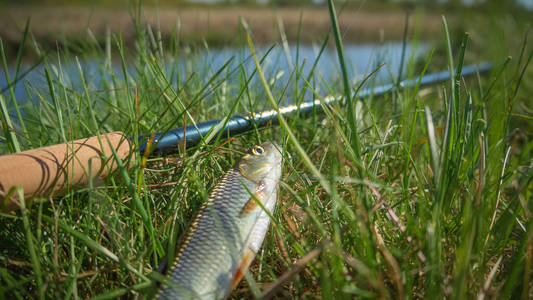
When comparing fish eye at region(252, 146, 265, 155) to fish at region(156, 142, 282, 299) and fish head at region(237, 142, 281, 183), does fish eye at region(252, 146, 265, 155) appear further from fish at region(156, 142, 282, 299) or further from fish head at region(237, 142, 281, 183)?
fish at region(156, 142, 282, 299)

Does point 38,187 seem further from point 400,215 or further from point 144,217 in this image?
point 400,215

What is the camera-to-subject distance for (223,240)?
955 mm

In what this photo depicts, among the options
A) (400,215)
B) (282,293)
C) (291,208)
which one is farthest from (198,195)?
(400,215)

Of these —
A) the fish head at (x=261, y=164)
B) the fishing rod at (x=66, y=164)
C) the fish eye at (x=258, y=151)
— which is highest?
the fishing rod at (x=66, y=164)

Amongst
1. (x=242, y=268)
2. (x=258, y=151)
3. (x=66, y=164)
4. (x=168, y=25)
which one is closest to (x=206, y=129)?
(x=258, y=151)

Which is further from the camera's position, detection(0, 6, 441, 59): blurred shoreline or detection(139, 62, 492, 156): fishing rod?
detection(0, 6, 441, 59): blurred shoreline

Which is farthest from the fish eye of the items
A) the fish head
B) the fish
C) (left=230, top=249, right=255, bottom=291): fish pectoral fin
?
(left=230, top=249, right=255, bottom=291): fish pectoral fin

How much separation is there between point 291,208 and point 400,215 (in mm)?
405

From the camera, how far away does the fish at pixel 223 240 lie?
874 millimetres

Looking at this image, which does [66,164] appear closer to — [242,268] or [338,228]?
[242,268]

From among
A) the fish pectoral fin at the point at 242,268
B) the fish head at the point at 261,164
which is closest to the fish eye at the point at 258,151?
the fish head at the point at 261,164

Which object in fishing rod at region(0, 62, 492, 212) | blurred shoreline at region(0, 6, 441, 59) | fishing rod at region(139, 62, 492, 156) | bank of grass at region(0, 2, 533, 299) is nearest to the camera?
bank of grass at region(0, 2, 533, 299)

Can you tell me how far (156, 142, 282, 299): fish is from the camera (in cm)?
87

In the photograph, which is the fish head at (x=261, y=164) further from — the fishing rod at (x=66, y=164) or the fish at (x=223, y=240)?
the fishing rod at (x=66, y=164)
